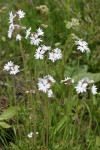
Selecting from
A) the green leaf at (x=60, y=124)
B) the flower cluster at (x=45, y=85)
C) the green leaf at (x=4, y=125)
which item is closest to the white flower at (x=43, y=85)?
the flower cluster at (x=45, y=85)

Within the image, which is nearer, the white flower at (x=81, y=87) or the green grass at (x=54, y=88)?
the white flower at (x=81, y=87)

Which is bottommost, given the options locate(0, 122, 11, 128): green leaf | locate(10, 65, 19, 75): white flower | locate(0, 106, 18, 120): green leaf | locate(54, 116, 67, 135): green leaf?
locate(54, 116, 67, 135): green leaf

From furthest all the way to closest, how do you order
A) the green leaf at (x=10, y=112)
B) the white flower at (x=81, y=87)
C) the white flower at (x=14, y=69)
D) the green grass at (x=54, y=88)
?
the green leaf at (x=10, y=112), the green grass at (x=54, y=88), the white flower at (x=14, y=69), the white flower at (x=81, y=87)

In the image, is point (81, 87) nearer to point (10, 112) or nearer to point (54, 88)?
point (10, 112)

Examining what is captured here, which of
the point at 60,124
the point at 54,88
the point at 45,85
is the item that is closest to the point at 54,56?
the point at 45,85

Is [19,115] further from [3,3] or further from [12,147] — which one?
[3,3]

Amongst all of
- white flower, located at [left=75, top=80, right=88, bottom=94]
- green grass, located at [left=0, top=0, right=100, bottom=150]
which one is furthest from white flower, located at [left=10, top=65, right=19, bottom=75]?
white flower, located at [left=75, top=80, right=88, bottom=94]

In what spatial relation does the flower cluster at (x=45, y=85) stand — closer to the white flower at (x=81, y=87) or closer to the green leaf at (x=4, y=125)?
the white flower at (x=81, y=87)

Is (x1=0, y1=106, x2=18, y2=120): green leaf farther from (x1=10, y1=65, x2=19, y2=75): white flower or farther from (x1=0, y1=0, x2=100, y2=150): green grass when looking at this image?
(x1=10, y1=65, x2=19, y2=75): white flower
